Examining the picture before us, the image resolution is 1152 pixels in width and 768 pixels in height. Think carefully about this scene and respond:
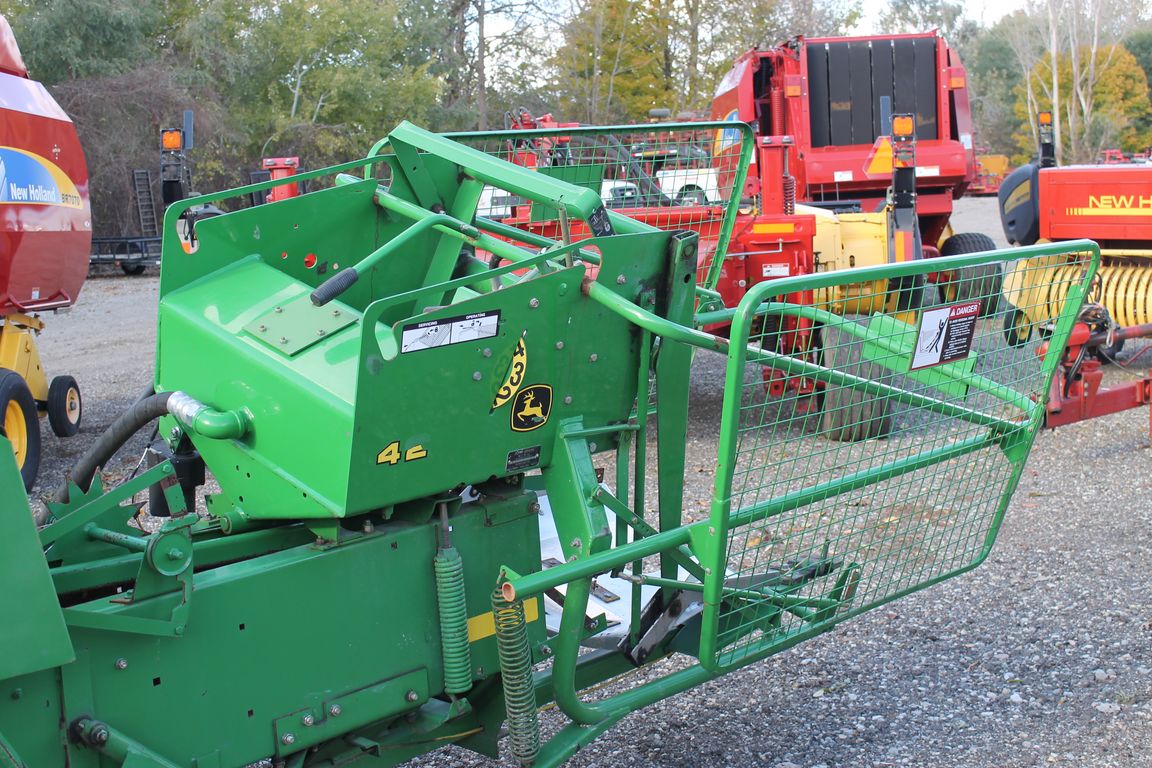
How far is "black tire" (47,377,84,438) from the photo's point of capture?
7648 mm

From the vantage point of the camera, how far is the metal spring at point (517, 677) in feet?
8.28

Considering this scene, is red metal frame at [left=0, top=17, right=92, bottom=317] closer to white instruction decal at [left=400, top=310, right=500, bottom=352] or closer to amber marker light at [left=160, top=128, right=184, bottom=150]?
amber marker light at [left=160, top=128, right=184, bottom=150]

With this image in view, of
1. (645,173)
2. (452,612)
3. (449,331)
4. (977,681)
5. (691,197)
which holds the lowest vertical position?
(977,681)

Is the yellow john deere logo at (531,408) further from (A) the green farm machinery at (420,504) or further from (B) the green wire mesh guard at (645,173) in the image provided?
(B) the green wire mesh guard at (645,173)

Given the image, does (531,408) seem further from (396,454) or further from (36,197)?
(36,197)

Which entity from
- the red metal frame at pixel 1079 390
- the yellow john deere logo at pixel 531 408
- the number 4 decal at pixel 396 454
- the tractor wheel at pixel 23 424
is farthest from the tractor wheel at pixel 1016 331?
the tractor wheel at pixel 23 424

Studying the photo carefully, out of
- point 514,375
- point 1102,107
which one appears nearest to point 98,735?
point 514,375

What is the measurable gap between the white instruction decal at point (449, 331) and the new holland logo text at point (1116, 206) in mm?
7239

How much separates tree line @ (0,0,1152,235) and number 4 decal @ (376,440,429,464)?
71.5ft

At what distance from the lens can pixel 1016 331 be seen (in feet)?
11.8

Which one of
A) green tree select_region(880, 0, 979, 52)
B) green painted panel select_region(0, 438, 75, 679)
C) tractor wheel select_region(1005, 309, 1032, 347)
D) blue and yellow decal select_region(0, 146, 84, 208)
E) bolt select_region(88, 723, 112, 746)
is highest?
green tree select_region(880, 0, 979, 52)

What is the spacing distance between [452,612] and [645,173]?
9.08ft

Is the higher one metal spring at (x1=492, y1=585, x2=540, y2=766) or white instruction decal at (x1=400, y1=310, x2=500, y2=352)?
white instruction decal at (x1=400, y1=310, x2=500, y2=352)

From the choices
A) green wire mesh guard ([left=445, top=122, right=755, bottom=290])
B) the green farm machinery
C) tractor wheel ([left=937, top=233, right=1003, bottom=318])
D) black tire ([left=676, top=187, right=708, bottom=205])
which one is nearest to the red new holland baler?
green wire mesh guard ([left=445, top=122, right=755, bottom=290])
